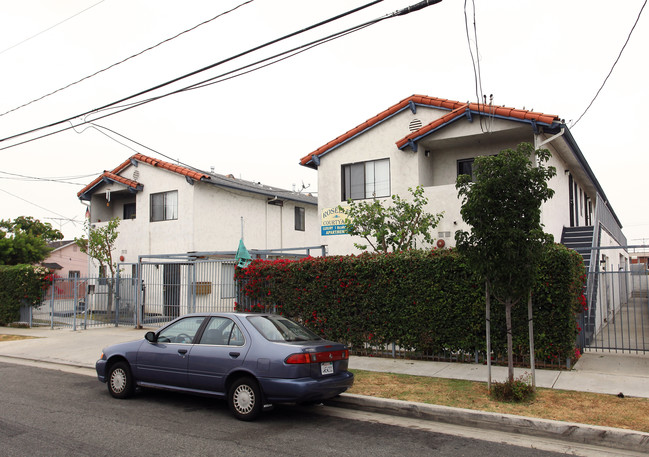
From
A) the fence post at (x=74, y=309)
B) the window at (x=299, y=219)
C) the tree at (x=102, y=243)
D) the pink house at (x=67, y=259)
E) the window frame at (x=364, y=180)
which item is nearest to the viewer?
the window frame at (x=364, y=180)

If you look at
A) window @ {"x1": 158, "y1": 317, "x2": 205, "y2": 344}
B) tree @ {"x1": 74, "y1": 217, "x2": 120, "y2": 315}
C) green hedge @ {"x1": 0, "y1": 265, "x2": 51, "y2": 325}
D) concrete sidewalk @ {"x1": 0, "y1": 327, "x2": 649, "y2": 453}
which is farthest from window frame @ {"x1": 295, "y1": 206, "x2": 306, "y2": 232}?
window @ {"x1": 158, "y1": 317, "x2": 205, "y2": 344}

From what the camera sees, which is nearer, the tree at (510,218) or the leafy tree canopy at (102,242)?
the tree at (510,218)

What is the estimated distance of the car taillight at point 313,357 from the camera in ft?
21.5

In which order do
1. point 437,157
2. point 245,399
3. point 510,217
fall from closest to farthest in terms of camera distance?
point 245,399
point 510,217
point 437,157

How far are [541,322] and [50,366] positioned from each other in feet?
35.5

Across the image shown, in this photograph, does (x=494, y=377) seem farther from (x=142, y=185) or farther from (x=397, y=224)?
(x=142, y=185)

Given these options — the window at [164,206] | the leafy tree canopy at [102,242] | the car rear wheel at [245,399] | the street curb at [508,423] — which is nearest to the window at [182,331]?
the car rear wheel at [245,399]

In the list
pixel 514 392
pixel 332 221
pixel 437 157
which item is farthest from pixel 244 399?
pixel 437 157

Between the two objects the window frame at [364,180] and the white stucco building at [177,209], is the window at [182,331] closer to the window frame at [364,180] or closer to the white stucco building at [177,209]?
the window frame at [364,180]

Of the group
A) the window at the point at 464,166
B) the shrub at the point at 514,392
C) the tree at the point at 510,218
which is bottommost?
A: the shrub at the point at 514,392

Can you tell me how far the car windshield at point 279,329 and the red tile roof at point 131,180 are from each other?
615 inches

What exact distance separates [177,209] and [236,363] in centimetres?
1740

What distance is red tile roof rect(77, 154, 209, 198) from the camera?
73.7 feet

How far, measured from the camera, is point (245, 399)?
6.67 meters
